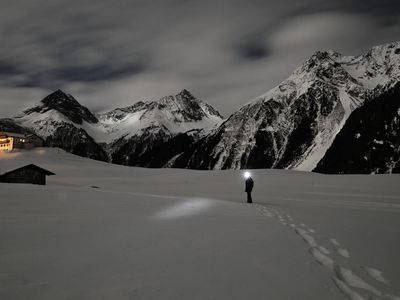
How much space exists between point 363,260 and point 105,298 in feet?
15.3

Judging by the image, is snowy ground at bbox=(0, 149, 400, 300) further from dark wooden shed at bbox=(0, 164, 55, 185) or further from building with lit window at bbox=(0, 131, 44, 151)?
building with lit window at bbox=(0, 131, 44, 151)

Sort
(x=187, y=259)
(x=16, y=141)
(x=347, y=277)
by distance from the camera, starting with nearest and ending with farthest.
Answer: (x=347, y=277)
(x=187, y=259)
(x=16, y=141)

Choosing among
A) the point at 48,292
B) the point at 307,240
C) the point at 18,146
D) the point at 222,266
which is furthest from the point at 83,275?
the point at 18,146

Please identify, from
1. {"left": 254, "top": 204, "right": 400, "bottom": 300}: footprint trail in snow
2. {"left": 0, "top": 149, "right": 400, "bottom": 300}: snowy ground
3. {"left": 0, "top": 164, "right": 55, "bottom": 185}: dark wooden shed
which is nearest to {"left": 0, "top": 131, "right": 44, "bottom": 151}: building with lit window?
{"left": 0, "top": 164, "right": 55, "bottom": 185}: dark wooden shed

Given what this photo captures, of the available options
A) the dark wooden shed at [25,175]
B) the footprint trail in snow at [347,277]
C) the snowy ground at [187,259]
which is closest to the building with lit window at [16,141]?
the dark wooden shed at [25,175]

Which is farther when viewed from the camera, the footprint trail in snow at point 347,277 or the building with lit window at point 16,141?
the building with lit window at point 16,141

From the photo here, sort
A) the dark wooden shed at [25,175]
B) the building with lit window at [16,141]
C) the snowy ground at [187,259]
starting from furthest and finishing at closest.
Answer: the building with lit window at [16,141] < the dark wooden shed at [25,175] < the snowy ground at [187,259]

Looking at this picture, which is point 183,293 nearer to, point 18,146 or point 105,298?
point 105,298

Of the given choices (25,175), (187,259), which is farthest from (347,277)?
(25,175)

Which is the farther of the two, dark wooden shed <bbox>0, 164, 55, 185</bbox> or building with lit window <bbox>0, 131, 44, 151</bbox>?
building with lit window <bbox>0, 131, 44, 151</bbox>

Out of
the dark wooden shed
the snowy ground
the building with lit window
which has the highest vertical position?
the building with lit window

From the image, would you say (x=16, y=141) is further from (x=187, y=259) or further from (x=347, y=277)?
(x=347, y=277)

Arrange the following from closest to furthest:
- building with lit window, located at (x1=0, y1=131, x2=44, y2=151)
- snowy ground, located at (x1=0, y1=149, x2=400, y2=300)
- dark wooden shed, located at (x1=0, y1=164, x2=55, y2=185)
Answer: snowy ground, located at (x1=0, y1=149, x2=400, y2=300) → dark wooden shed, located at (x1=0, y1=164, x2=55, y2=185) → building with lit window, located at (x1=0, y1=131, x2=44, y2=151)

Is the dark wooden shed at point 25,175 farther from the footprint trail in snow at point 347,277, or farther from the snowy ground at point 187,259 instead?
the footprint trail in snow at point 347,277
